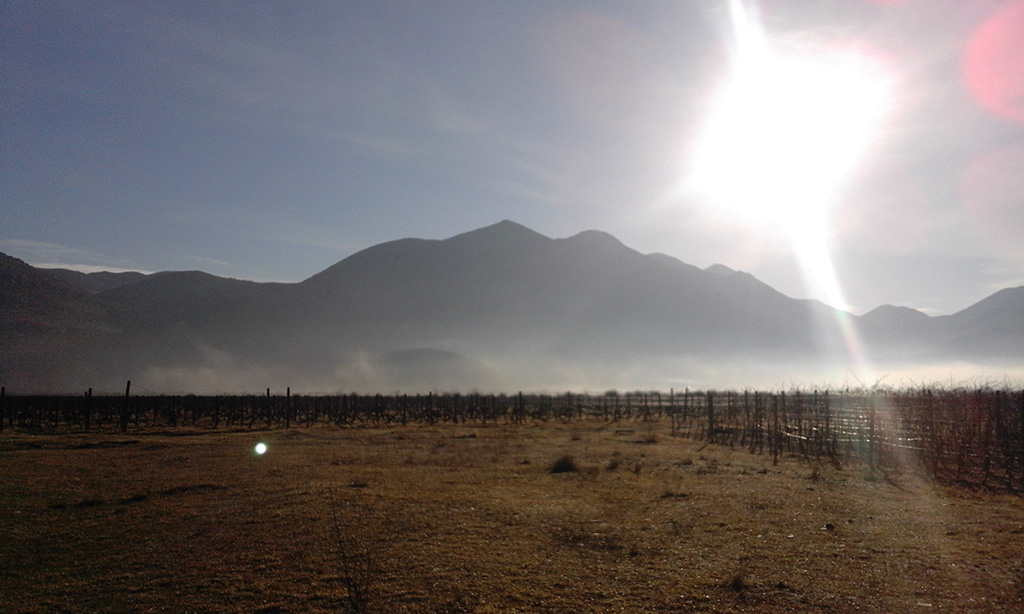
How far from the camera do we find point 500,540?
12188mm

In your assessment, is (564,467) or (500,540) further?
(564,467)

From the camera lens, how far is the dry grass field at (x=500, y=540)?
9.09 metres

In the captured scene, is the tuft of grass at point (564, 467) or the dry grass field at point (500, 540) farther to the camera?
the tuft of grass at point (564, 467)

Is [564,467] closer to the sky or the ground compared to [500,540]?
closer to the sky

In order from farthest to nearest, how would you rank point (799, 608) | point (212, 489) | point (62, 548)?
point (212, 489), point (62, 548), point (799, 608)

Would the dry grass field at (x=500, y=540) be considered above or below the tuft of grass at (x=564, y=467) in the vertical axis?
below

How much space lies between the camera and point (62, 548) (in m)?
11.7

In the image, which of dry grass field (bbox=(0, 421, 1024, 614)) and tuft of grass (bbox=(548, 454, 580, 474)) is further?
tuft of grass (bbox=(548, 454, 580, 474))

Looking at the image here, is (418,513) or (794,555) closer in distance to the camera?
(794,555)

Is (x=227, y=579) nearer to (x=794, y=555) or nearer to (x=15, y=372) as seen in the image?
(x=794, y=555)

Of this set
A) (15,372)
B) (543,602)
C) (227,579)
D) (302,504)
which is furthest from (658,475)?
(15,372)

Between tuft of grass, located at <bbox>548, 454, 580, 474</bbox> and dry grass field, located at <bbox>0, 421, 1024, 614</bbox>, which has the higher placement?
tuft of grass, located at <bbox>548, 454, 580, 474</bbox>

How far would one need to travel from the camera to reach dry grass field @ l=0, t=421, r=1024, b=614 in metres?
9.09

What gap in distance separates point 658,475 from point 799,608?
12.4m
